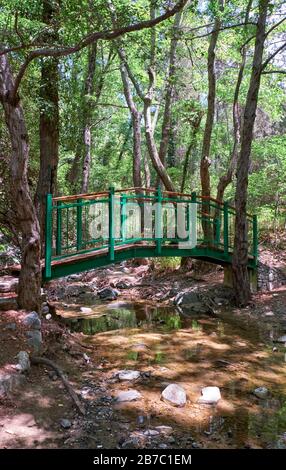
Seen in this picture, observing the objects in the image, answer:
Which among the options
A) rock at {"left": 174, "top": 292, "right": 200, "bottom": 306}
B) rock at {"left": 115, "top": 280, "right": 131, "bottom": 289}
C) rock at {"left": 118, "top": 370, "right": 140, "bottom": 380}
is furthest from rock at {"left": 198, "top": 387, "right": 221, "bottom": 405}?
rock at {"left": 115, "top": 280, "right": 131, "bottom": 289}

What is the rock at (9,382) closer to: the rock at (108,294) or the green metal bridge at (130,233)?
the green metal bridge at (130,233)

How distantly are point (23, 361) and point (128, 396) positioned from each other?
1.28 m

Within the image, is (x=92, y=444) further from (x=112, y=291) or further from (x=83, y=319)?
(x=112, y=291)

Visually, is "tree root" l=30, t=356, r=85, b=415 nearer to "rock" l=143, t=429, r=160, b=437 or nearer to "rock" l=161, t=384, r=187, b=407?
"rock" l=143, t=429, r=160, b=437

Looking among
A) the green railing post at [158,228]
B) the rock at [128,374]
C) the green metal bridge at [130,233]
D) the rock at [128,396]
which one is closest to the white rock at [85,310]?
the green metal bridge at [130,233]

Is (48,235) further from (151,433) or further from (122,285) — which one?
(122,285)

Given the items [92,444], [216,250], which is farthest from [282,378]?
[216,250]

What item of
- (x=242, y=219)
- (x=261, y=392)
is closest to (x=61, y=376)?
(x=261, y=392)

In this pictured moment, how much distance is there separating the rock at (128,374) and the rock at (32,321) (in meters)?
1.32

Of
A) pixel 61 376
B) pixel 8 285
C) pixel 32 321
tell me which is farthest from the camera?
pixel 8 285

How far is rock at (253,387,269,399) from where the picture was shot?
200 inches

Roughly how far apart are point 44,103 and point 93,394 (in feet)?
20.1

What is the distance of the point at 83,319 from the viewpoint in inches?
367

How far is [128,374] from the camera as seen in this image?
5.58 m
